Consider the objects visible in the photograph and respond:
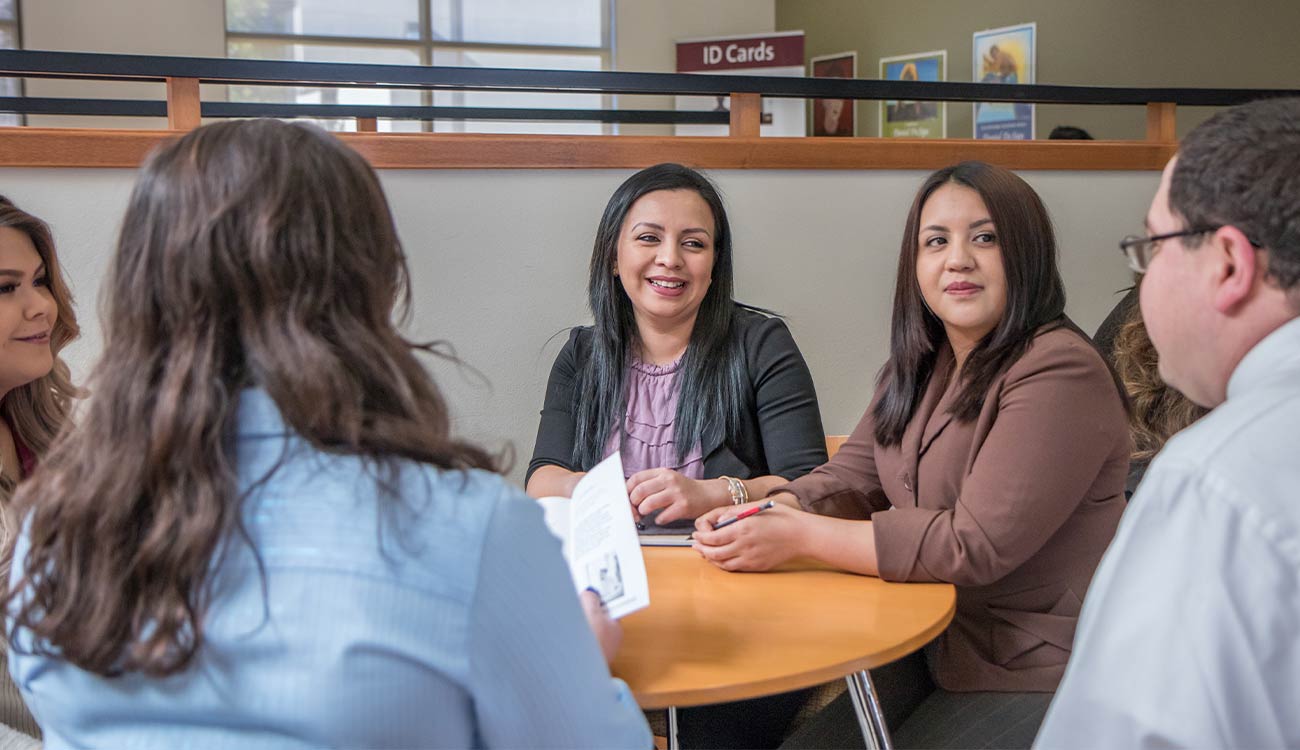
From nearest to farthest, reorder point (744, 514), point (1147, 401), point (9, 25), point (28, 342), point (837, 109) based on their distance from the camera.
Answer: point (744, 514), point (28, 342), point (1147, 401), point (9, 25), point (837, 109)

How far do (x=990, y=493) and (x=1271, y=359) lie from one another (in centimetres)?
67

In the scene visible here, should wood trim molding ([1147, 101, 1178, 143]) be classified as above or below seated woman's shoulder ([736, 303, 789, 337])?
above

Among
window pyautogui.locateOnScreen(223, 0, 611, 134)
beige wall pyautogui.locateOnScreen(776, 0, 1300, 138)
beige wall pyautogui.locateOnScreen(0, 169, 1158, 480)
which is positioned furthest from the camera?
window pyautogui.locateOnScreen(223, 0, 611, 134)

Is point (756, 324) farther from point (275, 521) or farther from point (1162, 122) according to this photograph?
point (1162, 122)

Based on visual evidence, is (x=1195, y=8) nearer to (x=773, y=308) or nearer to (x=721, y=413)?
(x=773, y=308)

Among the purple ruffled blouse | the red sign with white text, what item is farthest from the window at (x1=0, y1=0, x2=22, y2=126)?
the purple ruffled blouse

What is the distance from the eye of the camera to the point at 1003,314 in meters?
1.74

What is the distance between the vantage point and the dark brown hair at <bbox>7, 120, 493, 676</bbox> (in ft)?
2.77

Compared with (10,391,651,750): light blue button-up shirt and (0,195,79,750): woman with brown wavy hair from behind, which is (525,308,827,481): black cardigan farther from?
(10,391,651,750): light blue button-up shirt

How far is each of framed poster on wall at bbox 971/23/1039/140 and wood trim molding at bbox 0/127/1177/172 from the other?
3.30m

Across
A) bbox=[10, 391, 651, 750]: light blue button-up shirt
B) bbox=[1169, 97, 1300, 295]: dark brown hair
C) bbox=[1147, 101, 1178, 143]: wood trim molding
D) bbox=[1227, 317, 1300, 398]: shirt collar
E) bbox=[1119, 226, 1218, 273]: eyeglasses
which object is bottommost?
bbox=[10, 391, 651, 750]: light blue button-up shirt

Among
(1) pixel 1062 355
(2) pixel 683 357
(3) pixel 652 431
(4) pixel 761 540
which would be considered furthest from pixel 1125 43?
(4) pixel 761 540

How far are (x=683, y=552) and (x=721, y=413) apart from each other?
53 centimetres

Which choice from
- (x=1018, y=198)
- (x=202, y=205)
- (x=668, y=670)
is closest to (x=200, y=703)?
(x=202, y=205)
